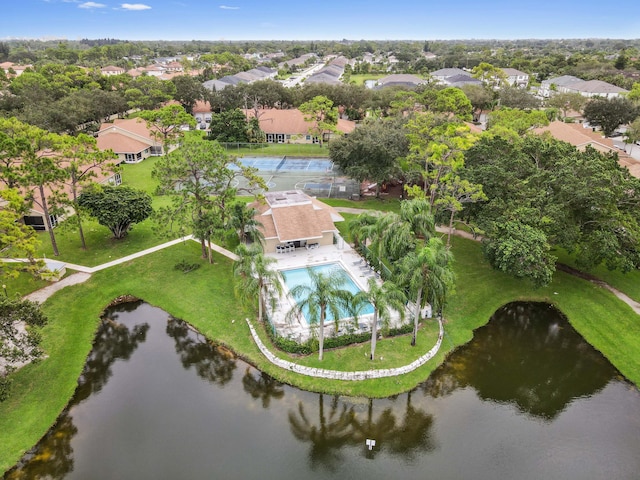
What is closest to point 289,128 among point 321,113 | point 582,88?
Answer: point 321,113

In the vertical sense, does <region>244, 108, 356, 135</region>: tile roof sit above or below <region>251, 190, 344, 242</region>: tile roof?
above

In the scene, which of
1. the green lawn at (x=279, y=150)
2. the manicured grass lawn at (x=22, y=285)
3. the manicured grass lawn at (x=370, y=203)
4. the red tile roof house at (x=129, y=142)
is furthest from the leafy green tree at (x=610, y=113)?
A: the manicured grass lawn at (x=22, y=285)

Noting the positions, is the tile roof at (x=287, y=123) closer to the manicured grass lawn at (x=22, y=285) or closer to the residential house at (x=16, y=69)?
the manicured grass lawn at (x=22, y=285)

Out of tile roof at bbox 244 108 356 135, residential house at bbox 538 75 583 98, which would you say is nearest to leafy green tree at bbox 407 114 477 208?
tile roof at bbox 244 108 356 135

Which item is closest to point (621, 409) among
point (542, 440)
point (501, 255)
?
point (542, 440)

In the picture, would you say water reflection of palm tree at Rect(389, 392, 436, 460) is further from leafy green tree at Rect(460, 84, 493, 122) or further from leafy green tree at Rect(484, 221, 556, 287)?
leafy green tree at Rect(460, 84, 493, 122)

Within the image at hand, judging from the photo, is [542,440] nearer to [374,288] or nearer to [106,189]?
[374,288]

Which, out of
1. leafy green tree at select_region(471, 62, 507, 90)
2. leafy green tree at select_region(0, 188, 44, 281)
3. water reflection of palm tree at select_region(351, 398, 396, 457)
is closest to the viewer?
water reflection of palm tree at select_region(351, 398, 396, 457)
